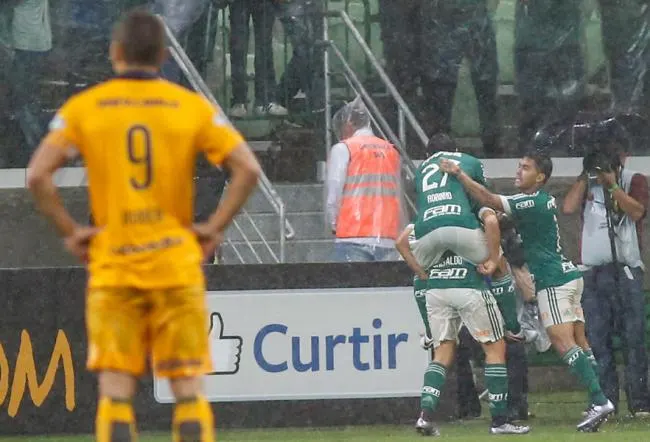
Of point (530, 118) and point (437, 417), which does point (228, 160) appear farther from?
point (530, 118)

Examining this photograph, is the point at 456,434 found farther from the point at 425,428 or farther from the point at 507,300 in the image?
the point at 507,300

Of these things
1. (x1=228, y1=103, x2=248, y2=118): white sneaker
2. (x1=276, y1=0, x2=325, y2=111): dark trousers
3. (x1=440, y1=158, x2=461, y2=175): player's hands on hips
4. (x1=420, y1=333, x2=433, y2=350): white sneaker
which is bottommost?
(x1=420, y1=333, x2=433, y2=350): white sneaker

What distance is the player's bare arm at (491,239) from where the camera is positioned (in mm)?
10438

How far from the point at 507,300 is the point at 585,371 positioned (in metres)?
0.73

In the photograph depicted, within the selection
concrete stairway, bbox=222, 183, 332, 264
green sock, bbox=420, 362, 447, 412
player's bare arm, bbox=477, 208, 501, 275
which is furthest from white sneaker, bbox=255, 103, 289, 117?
green sock, bbox=420, 362, 447, 412

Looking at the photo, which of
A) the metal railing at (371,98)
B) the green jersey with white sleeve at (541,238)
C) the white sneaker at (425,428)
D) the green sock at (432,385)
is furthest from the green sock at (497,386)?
the metal railing at (371,98)

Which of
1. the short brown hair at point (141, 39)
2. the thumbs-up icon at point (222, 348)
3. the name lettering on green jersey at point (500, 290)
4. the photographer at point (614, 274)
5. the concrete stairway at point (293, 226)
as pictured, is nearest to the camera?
the short brown hair at point (141, 39)

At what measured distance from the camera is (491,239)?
10.4m

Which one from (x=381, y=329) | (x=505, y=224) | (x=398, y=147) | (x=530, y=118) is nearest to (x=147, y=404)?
(x=381, y=329)

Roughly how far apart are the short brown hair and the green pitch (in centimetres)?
468

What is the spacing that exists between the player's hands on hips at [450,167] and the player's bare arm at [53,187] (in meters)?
4.46

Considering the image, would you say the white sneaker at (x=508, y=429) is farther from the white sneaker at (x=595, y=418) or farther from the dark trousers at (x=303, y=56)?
the dark trousers at (x=303, y=56)

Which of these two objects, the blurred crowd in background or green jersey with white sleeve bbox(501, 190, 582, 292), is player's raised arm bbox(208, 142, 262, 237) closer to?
green jersey with white sleeve bbox(501, 190, 582, 292)

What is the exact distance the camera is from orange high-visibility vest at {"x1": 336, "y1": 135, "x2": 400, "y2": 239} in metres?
12.4
